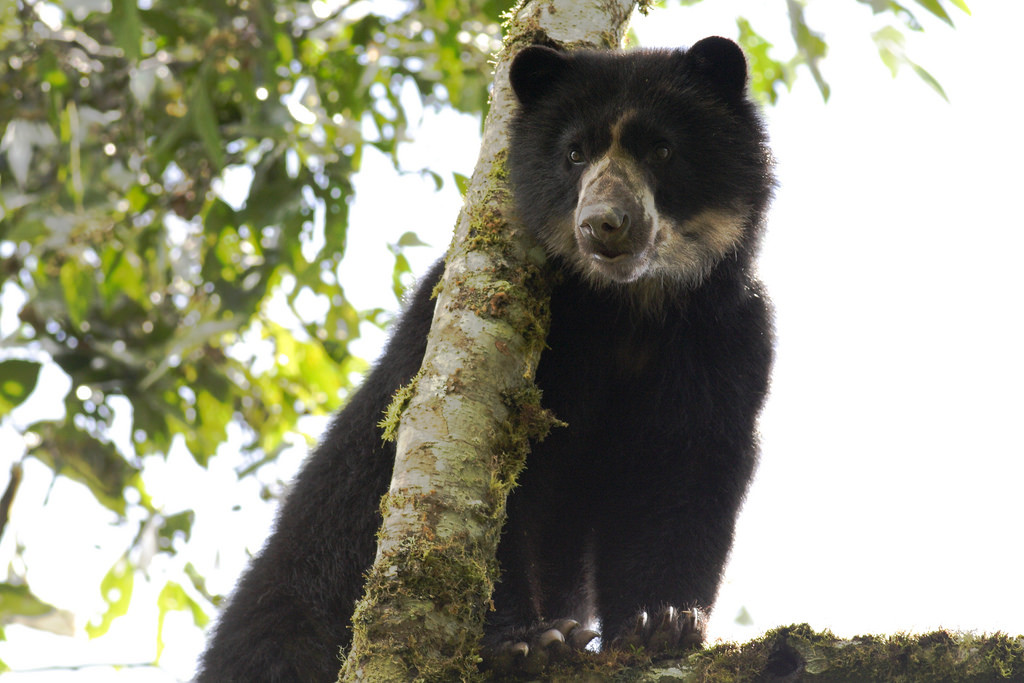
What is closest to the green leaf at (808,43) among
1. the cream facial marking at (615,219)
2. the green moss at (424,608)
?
the cream facial marking at (615,219)

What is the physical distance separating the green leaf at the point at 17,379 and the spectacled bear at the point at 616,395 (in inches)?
100

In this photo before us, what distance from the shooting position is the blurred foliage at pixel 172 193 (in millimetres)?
5977

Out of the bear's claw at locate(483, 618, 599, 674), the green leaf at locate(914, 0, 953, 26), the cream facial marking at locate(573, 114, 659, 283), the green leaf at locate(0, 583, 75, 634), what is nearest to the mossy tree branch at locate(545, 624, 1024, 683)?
the bear's claw at locate(483, 618, 599, 674)

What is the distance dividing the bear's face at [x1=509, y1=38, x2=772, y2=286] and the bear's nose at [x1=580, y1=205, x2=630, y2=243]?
0.13m

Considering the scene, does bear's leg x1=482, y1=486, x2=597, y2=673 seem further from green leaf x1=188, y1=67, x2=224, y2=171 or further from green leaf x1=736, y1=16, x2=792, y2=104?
green leaf x1=736, y1=16, x2=792, y2=104

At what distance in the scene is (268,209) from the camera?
6098 mm

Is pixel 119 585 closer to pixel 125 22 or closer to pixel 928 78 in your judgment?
pixel 125 22

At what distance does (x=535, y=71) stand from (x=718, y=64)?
0.95 m

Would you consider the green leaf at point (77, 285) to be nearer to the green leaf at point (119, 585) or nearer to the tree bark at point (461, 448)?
the green leaf at point (119, 585)

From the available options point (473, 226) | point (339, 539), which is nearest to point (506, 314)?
point (473, 226)

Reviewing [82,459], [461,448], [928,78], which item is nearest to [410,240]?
[82,459]

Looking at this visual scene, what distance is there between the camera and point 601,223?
11.5 ft

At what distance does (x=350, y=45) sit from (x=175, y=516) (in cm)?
352

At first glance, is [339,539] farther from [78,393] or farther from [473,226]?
[78,393]
